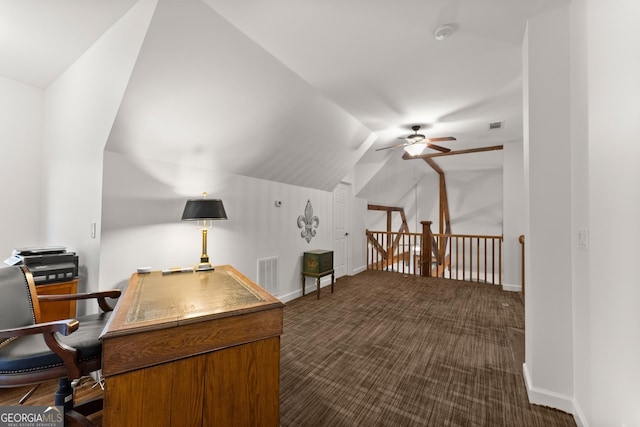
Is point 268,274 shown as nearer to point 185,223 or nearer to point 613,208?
point 185,223

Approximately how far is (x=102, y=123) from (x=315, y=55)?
1.90m

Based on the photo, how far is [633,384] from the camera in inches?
42.1

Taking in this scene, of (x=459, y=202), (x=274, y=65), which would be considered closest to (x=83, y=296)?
(x=274, y=65)

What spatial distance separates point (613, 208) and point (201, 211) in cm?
282

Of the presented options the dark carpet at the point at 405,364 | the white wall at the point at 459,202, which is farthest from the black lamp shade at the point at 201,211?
the white wall at the point at 459,202

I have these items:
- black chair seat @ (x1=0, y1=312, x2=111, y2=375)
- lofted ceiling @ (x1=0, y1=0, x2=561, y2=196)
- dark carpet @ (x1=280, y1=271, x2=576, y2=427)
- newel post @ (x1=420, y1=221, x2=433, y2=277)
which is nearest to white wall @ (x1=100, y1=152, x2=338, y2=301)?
lofted ceiling @ (x1=0, y1=0, x2=561, y2=196)

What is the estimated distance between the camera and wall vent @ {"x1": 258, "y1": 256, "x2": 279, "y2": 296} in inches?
146

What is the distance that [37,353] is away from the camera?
127cm

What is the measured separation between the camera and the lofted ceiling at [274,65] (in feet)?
5.91

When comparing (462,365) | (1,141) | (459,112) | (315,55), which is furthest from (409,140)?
(1,141)

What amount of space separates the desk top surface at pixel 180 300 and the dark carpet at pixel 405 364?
2.80ft

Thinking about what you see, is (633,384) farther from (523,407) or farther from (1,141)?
(1,141)

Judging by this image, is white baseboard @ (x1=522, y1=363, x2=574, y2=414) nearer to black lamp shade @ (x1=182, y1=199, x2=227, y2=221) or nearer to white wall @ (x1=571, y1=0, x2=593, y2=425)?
white wall @ (x1=571, y1=0, x2=593, y2=425)

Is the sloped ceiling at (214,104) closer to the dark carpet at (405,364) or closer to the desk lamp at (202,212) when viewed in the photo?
the desk lamp at (202,212)
